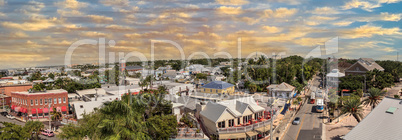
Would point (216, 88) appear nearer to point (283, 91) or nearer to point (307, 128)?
point (283, 91)

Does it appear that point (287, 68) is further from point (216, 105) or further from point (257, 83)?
point (216, 105)

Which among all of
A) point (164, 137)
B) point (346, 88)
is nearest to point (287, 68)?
point (346, 88)

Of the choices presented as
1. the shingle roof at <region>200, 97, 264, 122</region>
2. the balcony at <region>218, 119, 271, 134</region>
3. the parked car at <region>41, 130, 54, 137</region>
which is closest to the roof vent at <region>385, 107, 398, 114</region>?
the balcony at <region>218, 119, 271, 134</region>

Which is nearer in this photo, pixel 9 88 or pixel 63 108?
pixel 63 108

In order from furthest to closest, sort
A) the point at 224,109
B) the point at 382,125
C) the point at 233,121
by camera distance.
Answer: the point at 233,121, the point at 224,109, the point at 382,125

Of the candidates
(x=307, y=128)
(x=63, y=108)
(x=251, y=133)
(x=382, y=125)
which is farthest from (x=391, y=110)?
(x=63, y=108)
